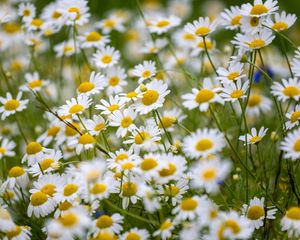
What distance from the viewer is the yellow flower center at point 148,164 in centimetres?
184

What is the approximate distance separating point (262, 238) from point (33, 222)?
0.88m

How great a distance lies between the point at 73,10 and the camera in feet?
8.94

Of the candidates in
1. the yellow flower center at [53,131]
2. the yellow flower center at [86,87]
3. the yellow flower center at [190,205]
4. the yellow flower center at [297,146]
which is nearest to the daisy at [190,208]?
the yellow flower center at [190,205]

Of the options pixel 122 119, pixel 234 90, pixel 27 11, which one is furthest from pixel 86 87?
pixel 27 11

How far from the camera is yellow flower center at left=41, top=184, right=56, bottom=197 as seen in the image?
2.10 m

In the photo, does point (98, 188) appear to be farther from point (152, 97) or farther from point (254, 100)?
point (254, 100)

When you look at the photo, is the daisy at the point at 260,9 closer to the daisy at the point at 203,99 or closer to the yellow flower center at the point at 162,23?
the daisy at the point at 203,99

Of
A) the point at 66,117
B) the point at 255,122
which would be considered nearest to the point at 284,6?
the point at 255,122

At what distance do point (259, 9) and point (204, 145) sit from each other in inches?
29.5

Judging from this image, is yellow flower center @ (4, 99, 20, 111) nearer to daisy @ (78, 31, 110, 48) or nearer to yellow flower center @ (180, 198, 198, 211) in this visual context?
daisy @ (78, 31, 110, 48)

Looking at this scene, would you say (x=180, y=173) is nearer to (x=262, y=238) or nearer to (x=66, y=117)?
(x=262, y=238)

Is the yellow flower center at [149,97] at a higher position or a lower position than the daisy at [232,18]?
lower

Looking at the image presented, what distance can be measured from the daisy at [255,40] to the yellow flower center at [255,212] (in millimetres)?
618

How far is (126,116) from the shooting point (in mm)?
2184
